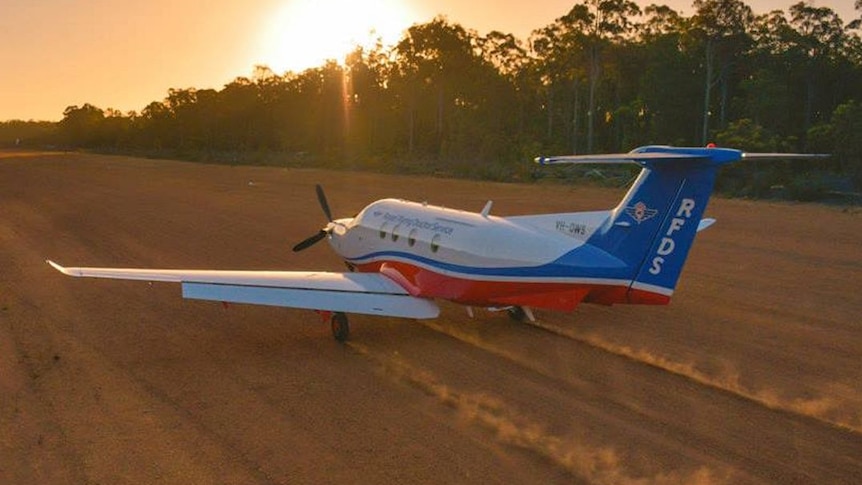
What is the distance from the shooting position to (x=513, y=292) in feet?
42.2

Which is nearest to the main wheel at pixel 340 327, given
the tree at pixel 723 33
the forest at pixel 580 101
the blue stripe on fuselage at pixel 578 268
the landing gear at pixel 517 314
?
the blue stripe on fuselage at pixel 578 268

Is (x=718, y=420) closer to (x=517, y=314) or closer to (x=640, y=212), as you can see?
(x=640, y=212)

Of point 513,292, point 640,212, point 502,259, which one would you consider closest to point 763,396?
point 640,212

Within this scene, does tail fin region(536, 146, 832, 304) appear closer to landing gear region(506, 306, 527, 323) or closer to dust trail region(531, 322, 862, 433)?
dust trail region(531, 322, 862, 433)

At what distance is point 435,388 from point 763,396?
A: 4.55 meters

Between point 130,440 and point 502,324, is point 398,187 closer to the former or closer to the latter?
point 502,324

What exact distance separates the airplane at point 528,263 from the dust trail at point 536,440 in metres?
2.16

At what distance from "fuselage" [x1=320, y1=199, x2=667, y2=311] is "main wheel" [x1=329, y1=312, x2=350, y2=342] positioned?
1405 mm

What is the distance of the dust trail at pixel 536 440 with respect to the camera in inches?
316

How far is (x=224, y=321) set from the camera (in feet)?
48.9

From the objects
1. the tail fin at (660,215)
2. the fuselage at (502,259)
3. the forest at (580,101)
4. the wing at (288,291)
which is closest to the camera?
the tail fin at (660,215)

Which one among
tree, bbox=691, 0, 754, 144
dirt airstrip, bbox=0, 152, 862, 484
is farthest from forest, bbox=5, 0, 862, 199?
dirt airstrip, bbox=0, 152, 862, 484

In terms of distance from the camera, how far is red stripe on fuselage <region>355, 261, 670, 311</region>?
12.1m

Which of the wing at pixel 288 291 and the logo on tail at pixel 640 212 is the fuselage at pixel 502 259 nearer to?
the logo on tail at pixel 640 212
